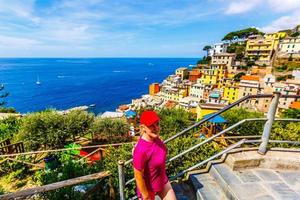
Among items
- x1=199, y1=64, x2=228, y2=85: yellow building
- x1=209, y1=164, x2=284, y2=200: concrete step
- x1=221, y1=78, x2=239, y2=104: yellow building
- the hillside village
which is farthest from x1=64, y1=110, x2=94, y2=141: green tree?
x1=199, y1=64, x2=228, y2=85: yellow building

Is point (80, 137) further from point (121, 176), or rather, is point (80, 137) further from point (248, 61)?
point (248, 61)

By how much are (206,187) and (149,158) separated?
1.36 meters

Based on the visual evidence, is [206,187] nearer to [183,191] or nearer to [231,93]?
[183,191]

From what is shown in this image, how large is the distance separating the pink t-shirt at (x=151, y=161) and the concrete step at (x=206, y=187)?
0.82 meters

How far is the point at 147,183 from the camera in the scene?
7.36ft

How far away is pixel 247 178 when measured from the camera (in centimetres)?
289

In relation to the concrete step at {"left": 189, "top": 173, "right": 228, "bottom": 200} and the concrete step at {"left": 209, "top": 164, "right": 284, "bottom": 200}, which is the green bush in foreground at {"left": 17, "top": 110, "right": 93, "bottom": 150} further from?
the concrete step at {"left": 209, "top": 164, "right": 284, "bottom": 200}

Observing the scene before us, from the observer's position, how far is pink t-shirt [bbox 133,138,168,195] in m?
2.08

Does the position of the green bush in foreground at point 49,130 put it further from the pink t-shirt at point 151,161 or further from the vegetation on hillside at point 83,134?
the pink t-shirt at point 151,161

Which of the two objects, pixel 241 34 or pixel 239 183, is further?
pixel 241 34

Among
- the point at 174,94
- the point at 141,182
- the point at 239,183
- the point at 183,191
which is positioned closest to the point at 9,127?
the point at 183,191

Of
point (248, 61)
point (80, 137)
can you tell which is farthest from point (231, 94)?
point (80, 137)

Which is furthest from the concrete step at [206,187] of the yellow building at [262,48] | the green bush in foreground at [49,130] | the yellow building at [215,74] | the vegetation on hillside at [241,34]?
the vegetation on hillside at [241,34]

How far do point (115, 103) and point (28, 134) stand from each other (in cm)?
5503
